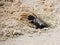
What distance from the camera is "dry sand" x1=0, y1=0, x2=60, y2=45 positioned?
3.20 meters

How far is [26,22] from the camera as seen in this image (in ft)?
12.1

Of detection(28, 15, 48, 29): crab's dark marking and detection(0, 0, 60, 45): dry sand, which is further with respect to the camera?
detection(28, 15, 48, 29): crab's dark marking

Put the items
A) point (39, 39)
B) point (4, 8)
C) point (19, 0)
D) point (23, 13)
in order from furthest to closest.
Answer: point (19, 0), point (4, 8), point (23, 13), point (39, 39)

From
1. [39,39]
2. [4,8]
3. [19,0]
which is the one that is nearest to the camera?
[39,39]

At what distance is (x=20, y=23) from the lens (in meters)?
3.62

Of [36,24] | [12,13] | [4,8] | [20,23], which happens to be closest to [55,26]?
[36,24]

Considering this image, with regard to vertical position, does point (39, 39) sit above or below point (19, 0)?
below

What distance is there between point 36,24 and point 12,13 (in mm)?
635

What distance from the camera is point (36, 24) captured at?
3604 millimetres

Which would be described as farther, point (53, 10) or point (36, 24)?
point (53, 10)

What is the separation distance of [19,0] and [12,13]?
652 mm

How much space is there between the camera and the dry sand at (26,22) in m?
3.20

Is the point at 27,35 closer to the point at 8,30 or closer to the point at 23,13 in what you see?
the point at 8,30

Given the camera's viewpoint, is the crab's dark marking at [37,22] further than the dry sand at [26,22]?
Yes
